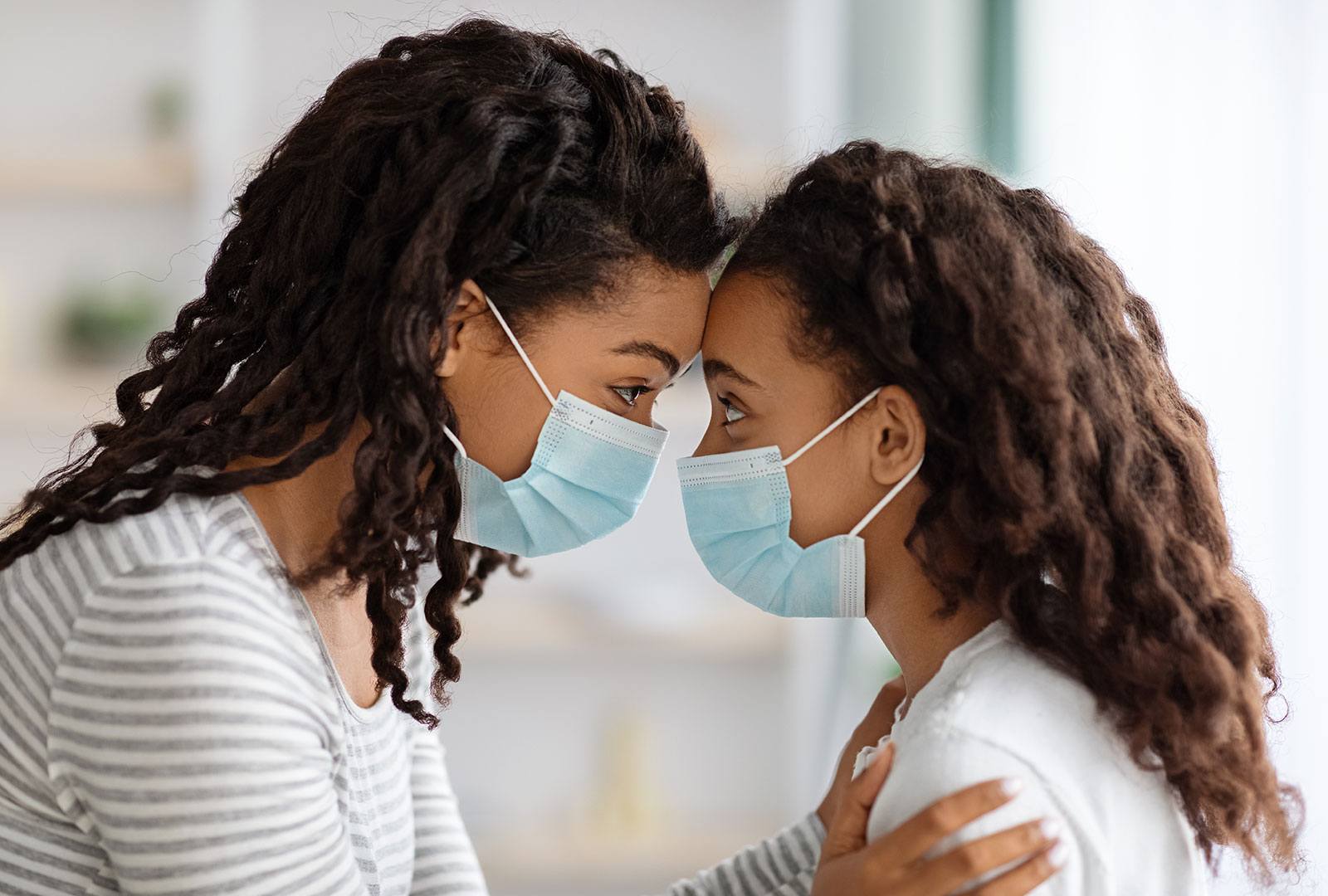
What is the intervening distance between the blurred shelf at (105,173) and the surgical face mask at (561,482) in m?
1.61

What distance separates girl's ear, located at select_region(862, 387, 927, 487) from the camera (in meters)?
1.14

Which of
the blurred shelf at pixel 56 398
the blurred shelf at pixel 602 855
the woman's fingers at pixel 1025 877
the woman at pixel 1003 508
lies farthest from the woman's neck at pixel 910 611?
the blurred shelf at pixel 56 398

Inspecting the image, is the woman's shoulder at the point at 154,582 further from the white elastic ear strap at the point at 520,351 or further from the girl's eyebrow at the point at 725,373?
the girl's eyebrow at the point at 725,373

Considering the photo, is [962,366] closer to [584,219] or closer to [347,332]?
[584,219]

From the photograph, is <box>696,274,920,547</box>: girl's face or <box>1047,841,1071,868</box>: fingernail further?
<box>696,274,920,547</box>: girl's face

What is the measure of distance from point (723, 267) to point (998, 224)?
34 cm

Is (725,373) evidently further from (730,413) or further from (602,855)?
(602,855)

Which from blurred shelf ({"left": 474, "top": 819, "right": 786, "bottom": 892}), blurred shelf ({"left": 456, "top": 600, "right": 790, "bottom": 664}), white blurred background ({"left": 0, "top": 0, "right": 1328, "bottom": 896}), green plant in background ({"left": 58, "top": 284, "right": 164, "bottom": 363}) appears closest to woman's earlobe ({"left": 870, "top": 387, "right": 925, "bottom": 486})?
white blurred background ({"left": 0, "top": 0, "right": 1328, "bottom": 896})

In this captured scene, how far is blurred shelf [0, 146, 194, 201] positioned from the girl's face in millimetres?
1729

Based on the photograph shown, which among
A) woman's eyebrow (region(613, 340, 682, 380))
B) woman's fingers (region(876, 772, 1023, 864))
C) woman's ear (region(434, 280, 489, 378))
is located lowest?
woman's fingers (region(876, 772, 1023, 864))

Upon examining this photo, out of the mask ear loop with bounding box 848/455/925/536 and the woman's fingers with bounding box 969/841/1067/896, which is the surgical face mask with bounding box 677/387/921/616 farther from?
the woman's fingers with bounding box 969/841/1067/896

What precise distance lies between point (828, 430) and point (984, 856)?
1.45ft

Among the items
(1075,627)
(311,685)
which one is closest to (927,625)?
(1075,627)

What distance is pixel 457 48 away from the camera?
1248mm
